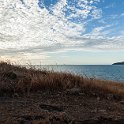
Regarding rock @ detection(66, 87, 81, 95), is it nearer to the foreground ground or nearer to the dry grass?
the foreground ground

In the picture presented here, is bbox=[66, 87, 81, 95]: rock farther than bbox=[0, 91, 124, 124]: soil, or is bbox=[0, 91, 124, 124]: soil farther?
bbox=[66, 87, 81, 95]: rock

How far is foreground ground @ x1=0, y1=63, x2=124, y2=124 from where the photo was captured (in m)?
6.28

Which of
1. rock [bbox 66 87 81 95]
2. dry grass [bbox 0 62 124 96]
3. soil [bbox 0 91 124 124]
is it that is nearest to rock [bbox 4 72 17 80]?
dry grass [bbox 0 62 124 96]

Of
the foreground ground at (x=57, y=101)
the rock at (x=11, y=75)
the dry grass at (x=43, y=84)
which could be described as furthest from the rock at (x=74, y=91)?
the rock at (x=11, y=75)

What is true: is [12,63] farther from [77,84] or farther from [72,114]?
[72,114]

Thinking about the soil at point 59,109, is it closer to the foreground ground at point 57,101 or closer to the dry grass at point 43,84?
the foreground ground at point 57,101

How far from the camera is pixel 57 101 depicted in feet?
25.1

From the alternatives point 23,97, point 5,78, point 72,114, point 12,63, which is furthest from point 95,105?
point 12,63

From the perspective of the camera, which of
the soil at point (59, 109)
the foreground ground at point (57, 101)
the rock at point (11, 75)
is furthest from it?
the rock at point (11, 75)

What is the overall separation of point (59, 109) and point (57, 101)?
67cm

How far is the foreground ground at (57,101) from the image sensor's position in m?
6.28

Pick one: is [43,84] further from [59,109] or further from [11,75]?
[59,109]

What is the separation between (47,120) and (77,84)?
146 inches

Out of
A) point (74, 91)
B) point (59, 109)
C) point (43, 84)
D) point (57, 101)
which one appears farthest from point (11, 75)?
point (59, 109)
